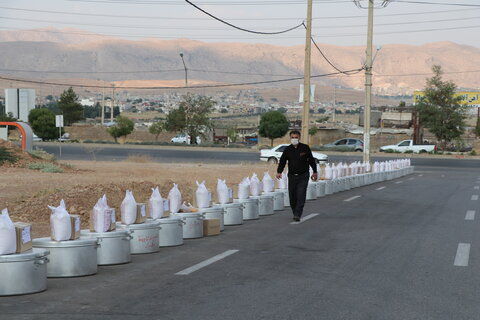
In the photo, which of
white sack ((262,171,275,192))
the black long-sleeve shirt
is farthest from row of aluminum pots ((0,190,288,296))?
white sack ((262,171,275,192))

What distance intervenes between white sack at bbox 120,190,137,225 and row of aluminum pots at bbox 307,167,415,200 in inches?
448

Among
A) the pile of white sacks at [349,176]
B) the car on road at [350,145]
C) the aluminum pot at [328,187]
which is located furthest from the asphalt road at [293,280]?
the car on road at [350,145]

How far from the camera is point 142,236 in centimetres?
1141

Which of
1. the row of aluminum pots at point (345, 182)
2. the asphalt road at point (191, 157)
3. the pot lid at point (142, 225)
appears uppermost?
the pot lid at point (142, 225)

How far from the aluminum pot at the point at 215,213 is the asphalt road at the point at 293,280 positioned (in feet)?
0.84

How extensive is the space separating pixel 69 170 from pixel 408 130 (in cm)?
6436

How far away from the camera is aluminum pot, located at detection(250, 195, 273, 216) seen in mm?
17594

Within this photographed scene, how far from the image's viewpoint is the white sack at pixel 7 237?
831cm

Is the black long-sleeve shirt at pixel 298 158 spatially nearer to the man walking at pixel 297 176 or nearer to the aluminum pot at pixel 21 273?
the man walking at pixel 297 176

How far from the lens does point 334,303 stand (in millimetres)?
7809

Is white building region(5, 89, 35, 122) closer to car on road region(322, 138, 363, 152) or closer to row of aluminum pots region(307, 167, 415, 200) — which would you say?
car on road region(322, 138, 363, 152)

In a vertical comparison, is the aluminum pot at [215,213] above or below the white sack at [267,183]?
below

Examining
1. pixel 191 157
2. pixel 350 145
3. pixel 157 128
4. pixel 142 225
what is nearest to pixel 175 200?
pixel 142 225

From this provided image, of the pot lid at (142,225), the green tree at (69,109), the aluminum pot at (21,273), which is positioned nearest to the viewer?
the aluminum pot at (21,273)
